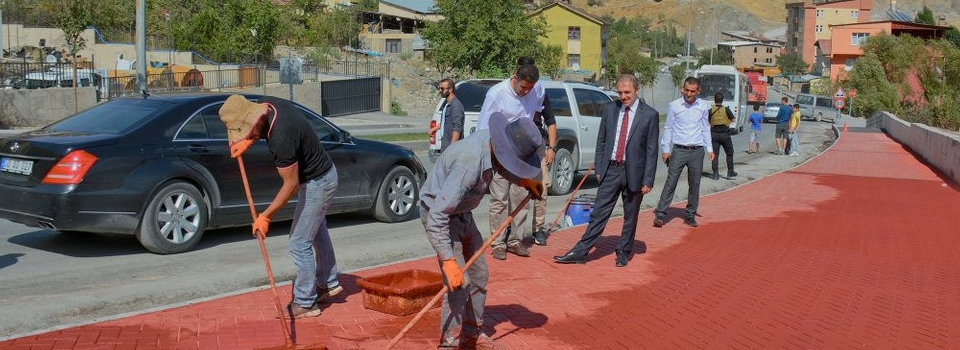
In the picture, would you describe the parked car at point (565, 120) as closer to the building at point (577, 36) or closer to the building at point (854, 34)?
the building at point (577, 36)

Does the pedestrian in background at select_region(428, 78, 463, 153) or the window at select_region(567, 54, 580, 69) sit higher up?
the window at select_region(567, 54, 580, 69)

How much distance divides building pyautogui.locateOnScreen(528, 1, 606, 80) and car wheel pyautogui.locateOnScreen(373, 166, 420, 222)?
253 ft

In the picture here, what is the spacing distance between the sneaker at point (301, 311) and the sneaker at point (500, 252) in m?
2.60

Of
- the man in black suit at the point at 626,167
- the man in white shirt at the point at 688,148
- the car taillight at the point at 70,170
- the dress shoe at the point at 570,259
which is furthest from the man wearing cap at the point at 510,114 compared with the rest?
the car taillight at the point at 70,170

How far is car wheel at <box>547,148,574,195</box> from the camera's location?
568 inches

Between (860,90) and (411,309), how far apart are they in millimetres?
73266

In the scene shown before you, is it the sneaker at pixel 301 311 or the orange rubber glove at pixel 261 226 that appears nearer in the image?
the orange rubber glove at pixel 261 226

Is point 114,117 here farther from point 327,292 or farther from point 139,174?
point 327,292

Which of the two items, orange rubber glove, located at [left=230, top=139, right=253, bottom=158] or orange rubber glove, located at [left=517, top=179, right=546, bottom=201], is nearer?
orange rubber glove, located at [left=517, top=179, right=546, bottom=201]

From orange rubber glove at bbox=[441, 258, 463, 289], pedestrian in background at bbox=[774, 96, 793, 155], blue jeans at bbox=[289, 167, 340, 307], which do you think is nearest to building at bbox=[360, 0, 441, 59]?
pedestrian in background at bbox=[774, 96, 793, 155]

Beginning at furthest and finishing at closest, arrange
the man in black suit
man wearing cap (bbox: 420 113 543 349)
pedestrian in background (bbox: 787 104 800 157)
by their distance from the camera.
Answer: pedestrian in background (bbox: 787 104 800 157) < the man in black suit < man wearing cap (bbox: 420 113 543 349)

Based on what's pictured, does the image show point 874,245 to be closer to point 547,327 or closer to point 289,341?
point 547,327

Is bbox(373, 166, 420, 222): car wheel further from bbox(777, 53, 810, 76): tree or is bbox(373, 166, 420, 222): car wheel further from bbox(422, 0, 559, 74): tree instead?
bbox(777, 53, 810, 76): tree

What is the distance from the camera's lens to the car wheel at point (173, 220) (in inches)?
347
